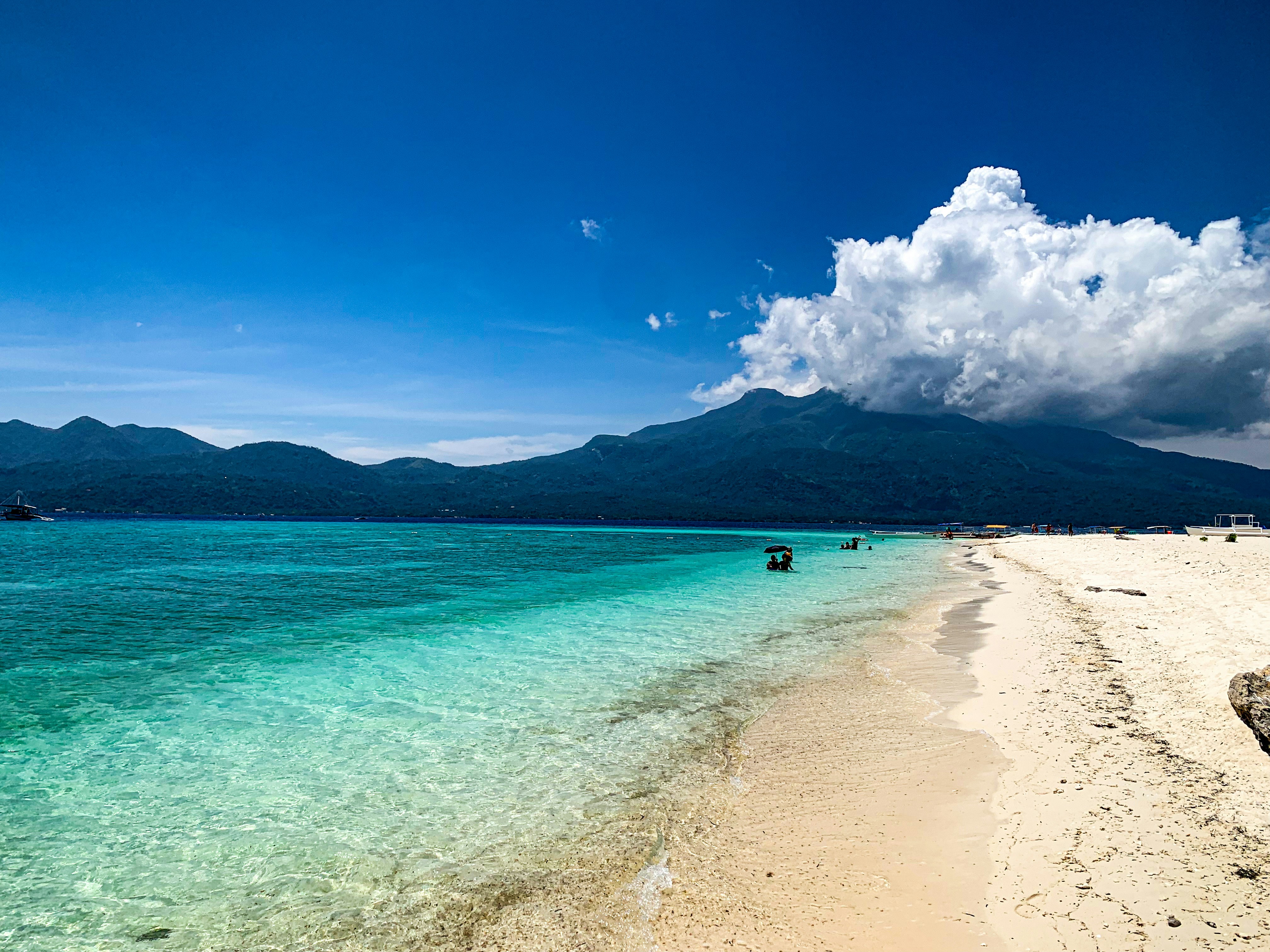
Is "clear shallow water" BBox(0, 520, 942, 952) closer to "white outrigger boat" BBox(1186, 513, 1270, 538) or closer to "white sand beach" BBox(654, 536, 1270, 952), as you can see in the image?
"white sand beach" BBox(654, 536, 1270, 952)

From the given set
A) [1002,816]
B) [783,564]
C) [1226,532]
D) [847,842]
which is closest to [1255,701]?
[1002,816]

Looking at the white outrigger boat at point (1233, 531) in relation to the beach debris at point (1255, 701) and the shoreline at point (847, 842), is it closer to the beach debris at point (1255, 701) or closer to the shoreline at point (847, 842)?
the beach debris at point (1255, 701)

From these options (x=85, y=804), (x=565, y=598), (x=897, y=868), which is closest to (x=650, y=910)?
(x=897, y=868)

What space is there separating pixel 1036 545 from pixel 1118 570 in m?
46.0

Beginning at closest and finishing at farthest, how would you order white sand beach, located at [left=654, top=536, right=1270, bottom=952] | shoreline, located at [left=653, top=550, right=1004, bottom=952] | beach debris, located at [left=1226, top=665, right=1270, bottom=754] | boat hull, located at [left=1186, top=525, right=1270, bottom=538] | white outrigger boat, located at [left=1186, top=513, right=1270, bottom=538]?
white sand beach, located at [left=654, top=536, right=1270, bottom=952] < shoreline, located at [left=653, top=550, right=1004, bottom=952] < beach debris, located at [left=1226, top=665, right=1270, bottom=754] < boat hull, located at [left=1186, top=525, right=1270, bottom=538] < white outrigger boat, located at [left=1186, top=513, right=1270, bottom=538]

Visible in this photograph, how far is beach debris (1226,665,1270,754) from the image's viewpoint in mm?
8453

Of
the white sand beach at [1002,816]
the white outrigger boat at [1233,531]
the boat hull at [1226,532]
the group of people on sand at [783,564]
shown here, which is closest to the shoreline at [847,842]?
the white sand beach at [1002,816]

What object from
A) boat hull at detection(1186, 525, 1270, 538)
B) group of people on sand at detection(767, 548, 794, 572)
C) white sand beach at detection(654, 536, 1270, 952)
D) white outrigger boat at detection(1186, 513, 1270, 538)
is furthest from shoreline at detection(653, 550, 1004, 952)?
white outrigger boat at detection(1186, 513, 1270, 538)

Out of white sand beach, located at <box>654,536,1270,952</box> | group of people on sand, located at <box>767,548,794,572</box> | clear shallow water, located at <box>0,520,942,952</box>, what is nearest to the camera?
white sand beach, located at <box>654,536,1270,952</box>

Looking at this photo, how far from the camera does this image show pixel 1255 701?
29.2ft

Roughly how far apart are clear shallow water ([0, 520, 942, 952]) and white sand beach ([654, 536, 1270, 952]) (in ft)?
7.13

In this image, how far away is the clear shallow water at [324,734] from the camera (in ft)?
22.3

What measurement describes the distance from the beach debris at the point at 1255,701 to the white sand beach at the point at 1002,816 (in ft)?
0.86

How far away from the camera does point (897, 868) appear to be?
6.47 meters
